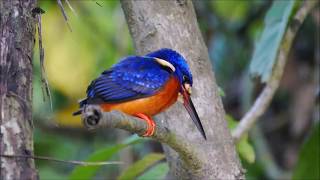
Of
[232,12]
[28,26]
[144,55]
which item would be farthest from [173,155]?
[232,12]

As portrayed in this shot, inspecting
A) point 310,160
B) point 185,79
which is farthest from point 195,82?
point 310,160

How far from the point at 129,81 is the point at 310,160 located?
6.29 ft

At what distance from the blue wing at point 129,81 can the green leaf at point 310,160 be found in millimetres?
1685

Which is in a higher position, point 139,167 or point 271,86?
point 271,86

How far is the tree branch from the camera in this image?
12.7 feet

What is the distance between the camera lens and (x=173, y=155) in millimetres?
3225

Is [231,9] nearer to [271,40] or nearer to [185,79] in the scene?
[271,40]

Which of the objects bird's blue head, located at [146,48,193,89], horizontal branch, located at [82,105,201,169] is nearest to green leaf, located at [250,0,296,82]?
bird's blue head, located at [146,48,193,89]

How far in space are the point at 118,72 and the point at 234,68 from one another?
3.35 metres

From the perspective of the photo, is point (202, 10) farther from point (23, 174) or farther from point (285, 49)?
point (23, 174)

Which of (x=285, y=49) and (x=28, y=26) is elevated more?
(x=28, y=26)

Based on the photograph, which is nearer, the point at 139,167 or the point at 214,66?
the point at 139,167

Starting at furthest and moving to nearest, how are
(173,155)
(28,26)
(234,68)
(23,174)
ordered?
(234,68) < (173,155) < (28,26) < (23,174)

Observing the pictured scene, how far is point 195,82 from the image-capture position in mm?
3260
